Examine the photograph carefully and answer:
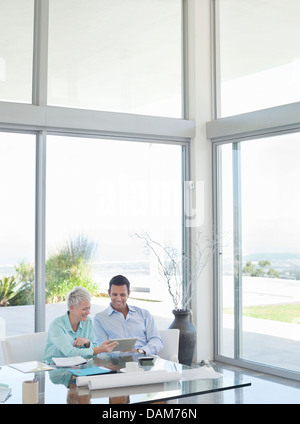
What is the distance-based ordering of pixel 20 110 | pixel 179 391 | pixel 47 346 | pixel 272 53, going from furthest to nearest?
pixel 272 53, pixel 20 110, pixel 47 346, pixel 179 391

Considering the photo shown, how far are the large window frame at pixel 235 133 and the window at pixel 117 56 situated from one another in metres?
0.46

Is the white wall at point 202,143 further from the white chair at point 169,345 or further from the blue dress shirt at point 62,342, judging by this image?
the blue dress shirt at point 62,342

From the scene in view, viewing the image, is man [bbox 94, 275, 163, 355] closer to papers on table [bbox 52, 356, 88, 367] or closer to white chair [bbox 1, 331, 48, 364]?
white chair [bbox 1, 331, 48, 364]

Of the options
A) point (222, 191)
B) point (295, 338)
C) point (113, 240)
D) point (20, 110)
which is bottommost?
point (295, 338)

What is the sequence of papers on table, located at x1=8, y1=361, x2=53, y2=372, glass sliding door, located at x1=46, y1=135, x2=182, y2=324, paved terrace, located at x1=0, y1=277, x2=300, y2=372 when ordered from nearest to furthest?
papers on table, located at x1=8, y1=361, x2=53, y2=372, paved terrace, located at x1=0, y1=277, x2=300, y2=372, glass sliding door, located at x1=46, y1=135, x2=182, y2=324

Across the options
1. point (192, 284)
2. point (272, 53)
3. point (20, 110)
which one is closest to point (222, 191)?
point (192, 284)

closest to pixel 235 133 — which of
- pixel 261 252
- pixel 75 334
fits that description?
pixel 261 252

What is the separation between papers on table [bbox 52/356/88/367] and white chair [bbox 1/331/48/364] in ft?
1.99

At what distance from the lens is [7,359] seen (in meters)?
4.59

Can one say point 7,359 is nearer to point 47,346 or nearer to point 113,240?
point 47,346

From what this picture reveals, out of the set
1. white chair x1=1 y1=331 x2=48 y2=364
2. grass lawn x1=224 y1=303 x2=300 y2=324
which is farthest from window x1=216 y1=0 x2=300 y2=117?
white chair x1=1 y1=331 x2=48 y2=364

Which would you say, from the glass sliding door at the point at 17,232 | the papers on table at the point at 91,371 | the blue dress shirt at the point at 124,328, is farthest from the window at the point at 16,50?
the papers on table at the point at 91,371

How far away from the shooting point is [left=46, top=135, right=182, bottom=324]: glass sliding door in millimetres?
6879

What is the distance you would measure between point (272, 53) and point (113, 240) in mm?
2784
